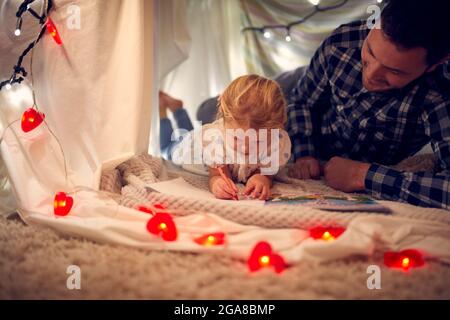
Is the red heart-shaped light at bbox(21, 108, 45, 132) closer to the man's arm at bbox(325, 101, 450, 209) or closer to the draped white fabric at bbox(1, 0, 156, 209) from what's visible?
the draped white fabric at bbox(1, 0, 156, 209)

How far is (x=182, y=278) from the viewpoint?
23.9 inches

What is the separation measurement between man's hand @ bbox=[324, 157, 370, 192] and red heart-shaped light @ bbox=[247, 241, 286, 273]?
1.49ft

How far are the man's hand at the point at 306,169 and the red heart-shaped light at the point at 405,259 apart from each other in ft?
1.70

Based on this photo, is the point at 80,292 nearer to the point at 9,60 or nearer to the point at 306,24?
the point at 9,60

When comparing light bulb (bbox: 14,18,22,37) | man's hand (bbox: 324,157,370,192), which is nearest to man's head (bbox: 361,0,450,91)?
man's hand (bbox: 324,157,370,192)

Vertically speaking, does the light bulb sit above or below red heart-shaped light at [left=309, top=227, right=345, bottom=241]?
above

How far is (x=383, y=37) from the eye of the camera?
0.92 m

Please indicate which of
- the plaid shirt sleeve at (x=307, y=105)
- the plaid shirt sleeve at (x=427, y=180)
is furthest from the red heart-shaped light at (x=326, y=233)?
the plaid shirt sleeve at (x=307, y=105)

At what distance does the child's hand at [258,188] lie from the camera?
3.04ft

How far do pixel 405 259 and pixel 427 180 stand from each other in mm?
305

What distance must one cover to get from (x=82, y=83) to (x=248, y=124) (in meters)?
0.43

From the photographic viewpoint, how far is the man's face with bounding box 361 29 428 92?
2.93 ft

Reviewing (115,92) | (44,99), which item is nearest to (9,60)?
(44,99)

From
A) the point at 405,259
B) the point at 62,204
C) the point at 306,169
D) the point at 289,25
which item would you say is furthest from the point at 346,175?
the point at 289,25
